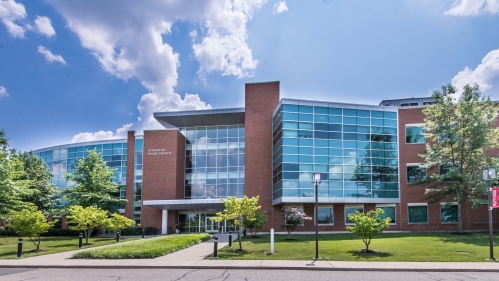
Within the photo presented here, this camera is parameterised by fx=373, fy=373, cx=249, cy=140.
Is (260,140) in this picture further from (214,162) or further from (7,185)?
(7,185)

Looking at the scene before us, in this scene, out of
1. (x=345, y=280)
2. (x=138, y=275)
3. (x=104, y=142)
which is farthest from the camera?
(x=104, y=142)

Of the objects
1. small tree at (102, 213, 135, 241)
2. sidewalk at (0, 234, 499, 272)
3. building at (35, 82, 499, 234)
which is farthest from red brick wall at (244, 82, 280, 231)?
sidewalk at (0, 234, 499, 272)

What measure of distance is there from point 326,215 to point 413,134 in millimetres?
11414

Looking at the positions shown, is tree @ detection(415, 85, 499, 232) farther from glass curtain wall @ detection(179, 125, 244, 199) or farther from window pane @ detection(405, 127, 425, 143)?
glass curtain wall @ detection(179, 125, 244, 199)

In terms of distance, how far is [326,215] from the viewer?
117 feet

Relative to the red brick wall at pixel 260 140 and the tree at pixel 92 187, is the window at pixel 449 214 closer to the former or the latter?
the red brick wall at pixel 260 140

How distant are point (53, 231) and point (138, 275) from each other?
110 ft

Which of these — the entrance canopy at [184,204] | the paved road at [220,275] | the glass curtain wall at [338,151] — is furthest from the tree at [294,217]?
the entrance canopy at [184,204]

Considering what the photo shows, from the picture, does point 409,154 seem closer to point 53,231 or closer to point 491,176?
point 491,176

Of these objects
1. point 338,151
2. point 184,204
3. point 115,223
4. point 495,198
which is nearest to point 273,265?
point 495,198

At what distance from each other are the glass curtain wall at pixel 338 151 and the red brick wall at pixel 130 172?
1959 cm

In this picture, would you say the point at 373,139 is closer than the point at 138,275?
No

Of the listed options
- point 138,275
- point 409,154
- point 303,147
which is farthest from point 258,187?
point 138,275

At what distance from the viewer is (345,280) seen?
11.3 metres
